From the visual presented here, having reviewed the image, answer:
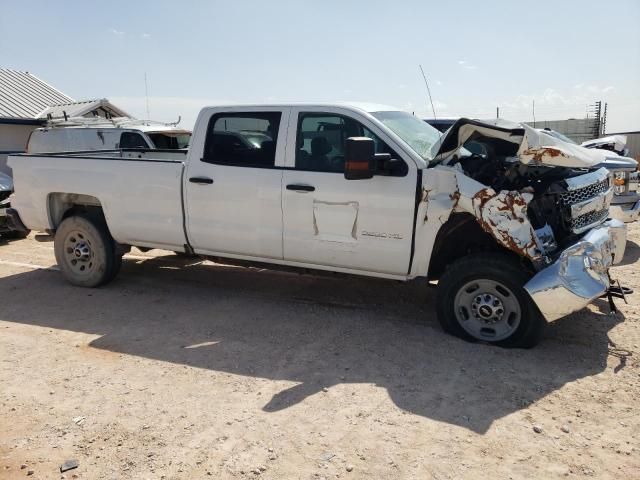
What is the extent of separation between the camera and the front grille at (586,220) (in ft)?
14.5

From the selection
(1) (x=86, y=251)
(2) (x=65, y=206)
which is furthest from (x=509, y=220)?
(2) (x=65, y=206)

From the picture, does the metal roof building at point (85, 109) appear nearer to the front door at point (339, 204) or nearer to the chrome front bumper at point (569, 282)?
the front door at point (339, 204)

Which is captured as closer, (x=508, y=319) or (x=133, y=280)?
(x=508, y=319)

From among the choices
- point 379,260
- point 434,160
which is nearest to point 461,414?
point 379,260

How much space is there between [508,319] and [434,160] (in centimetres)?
146

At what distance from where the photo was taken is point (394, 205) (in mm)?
4590

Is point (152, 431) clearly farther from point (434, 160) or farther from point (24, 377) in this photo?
point (434, 160)

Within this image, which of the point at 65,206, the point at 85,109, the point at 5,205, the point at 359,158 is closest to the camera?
the point at 359,158

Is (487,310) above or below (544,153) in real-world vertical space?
below

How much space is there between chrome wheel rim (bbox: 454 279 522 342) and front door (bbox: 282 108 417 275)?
0.60m

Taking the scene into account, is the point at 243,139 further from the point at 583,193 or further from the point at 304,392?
the point at 583,193

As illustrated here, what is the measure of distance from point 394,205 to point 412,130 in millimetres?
981

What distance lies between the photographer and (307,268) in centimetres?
519

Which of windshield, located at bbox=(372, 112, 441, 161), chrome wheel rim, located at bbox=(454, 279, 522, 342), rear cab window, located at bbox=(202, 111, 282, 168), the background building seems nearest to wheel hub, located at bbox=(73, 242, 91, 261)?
rear cab window, located at bbox=(202, 111, 282, 168)
